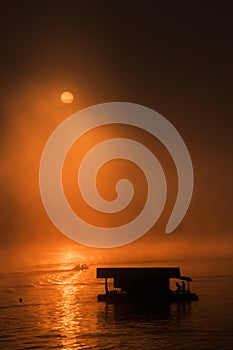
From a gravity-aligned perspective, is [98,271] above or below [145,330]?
above

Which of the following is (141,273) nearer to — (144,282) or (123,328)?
(144,282)

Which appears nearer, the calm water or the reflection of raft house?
the calm water

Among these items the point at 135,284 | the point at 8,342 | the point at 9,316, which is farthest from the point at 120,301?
the point at 8,342

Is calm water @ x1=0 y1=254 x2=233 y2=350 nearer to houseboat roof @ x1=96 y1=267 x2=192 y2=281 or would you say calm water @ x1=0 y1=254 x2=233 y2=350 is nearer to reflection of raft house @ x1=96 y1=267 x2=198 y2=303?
reflection of raft house @ x1=96 y1=267 x2=198 y2=303

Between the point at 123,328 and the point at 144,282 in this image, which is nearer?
the point at 123,328

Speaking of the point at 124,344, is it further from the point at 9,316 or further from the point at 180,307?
the point at 9,316

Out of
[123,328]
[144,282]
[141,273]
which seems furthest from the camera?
[144,282]

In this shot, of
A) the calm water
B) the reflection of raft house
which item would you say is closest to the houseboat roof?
the reflection of raft house

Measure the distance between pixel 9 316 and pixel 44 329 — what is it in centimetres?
1986

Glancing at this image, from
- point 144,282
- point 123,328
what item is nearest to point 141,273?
point 144,282

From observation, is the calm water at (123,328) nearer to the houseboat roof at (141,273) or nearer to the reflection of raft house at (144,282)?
the reflection of raft house at (144,282)

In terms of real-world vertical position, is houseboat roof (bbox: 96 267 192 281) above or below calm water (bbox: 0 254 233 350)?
above

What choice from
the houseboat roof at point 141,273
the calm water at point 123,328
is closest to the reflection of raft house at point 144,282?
the houseboat roof at point 141,273

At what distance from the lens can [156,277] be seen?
8438 centimetres
